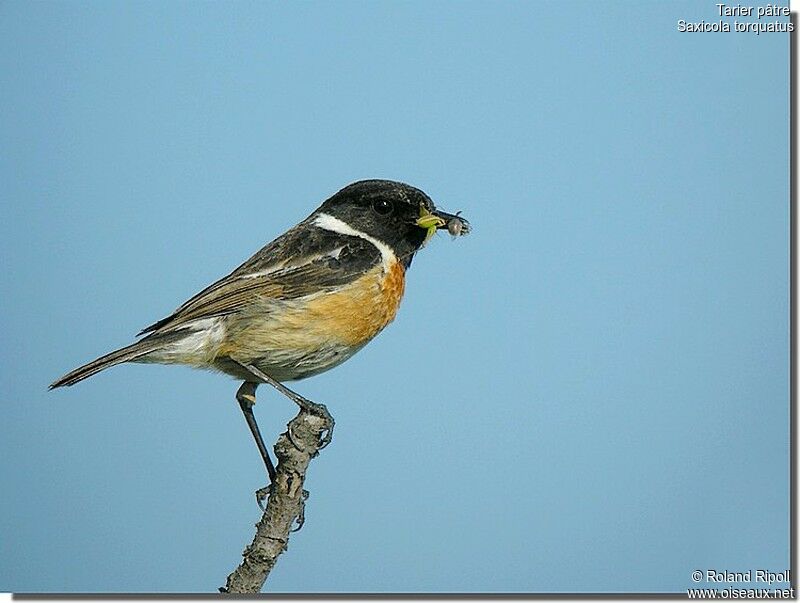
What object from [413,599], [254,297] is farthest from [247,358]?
[413,599]

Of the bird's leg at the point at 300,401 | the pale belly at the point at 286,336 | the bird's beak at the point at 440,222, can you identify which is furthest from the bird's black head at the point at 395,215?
the bird's leg at the point at 300,401

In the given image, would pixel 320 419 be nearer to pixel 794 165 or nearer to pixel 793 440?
pixel 793 440

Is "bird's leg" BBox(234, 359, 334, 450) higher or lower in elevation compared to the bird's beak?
lower

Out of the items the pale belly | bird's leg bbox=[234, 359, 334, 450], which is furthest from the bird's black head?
bird's leg bbox=[234, 359, 334, 450]

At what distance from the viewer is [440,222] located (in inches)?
161

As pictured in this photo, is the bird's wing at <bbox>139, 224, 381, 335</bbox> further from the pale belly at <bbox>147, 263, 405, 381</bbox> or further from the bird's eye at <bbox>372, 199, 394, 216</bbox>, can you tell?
the bird's eye at <bbox>372, 199, 394, 216</bbox>

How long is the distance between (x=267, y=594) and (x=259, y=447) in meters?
0.68

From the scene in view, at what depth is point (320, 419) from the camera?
3516 millimetres

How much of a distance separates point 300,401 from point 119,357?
703 millimetres

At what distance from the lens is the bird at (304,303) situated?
148 inches

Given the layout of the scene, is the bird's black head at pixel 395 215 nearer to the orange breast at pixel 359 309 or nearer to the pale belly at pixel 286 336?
the orange breast at pixel 359 309

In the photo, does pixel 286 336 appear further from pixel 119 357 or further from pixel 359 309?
pixel 119 357

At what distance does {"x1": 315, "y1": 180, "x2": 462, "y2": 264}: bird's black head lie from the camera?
4.13m

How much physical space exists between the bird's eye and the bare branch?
1.05 m
